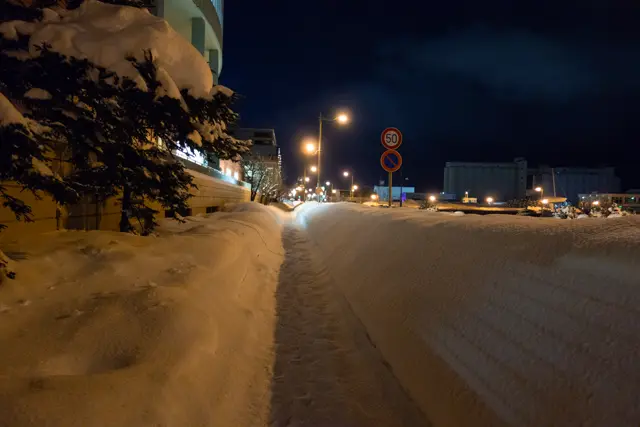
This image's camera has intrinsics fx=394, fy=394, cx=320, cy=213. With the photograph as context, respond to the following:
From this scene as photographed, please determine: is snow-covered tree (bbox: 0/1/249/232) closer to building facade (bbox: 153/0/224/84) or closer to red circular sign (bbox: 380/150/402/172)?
red circular sign (bbox: 380/150/402/172)

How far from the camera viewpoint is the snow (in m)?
2.22

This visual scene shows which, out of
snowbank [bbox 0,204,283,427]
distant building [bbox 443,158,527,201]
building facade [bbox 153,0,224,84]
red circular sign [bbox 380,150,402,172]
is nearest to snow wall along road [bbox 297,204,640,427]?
snowbank [bbox 0,204,283,427]

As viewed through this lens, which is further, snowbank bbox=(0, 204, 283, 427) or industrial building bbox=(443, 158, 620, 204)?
industrial building bbox=(443, 158, 620, 204)

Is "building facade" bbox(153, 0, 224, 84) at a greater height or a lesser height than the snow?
greater

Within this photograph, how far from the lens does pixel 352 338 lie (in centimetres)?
457

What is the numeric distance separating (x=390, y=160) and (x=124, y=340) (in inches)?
327

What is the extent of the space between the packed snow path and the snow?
0.02 metres

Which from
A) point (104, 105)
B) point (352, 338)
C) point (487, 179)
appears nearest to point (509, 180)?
point (487, 179)

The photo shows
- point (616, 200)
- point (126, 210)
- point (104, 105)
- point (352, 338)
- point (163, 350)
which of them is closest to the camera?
point (163, 350)

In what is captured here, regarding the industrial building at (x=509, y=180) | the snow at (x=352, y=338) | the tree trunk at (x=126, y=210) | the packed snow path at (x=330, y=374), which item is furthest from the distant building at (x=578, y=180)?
the snow at (x=352, y=338)

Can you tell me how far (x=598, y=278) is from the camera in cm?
250

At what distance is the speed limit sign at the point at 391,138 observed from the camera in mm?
10273

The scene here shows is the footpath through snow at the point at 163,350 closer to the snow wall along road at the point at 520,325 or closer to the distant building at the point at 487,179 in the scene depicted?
the snow wall along road at the point at 520,325

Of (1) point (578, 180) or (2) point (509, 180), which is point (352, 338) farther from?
(1) point (578, 180)
